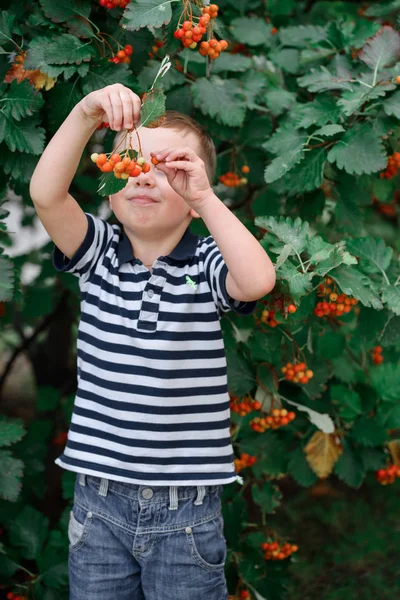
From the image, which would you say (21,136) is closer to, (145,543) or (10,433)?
(10,433)

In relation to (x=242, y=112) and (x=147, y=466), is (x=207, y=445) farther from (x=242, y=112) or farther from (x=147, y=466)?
(x=242, y=112)

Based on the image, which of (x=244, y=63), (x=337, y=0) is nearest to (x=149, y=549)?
(x=244, y=63)

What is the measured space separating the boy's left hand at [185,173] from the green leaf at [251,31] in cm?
110

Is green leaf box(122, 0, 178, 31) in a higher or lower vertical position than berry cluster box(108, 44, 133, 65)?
higher

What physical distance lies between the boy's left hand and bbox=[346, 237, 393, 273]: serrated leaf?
627mm

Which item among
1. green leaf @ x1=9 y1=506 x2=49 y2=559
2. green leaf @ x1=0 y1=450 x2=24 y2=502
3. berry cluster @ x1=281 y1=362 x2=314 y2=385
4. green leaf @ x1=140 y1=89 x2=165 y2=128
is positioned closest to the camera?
green leaf @ x1=140 y1=89 x2=165 y2=128

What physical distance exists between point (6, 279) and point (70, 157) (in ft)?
1.38

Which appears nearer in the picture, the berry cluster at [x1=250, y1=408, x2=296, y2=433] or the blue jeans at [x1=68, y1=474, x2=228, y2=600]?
the blue jeans at [x1=68, y1=474, x2=228, y2=600]

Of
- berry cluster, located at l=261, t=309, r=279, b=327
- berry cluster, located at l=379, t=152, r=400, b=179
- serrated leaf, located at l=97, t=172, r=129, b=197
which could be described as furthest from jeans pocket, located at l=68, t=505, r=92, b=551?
berry cluster, located at l=379, t=152, r=400, b=179

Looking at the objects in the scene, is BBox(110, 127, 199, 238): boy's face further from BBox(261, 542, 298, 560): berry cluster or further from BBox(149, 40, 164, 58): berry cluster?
BBox(261, 542, 298, 560): berry cluster

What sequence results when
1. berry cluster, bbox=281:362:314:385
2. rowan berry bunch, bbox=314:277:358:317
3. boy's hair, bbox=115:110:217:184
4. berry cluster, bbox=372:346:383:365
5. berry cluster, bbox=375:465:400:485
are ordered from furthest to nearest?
berry cluster, bbox=372:346:383:365, berry cluster, bbox=375:465:400:485, berry cluster, bbox=281:362:314:385, rowan berry bunch, bbox=314:277:358:317, boy's hair, bbox=115:110:217:184

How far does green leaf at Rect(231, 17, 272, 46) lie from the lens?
7.82 ft

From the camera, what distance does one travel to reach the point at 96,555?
5.47ft

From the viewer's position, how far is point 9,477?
1945 mm
